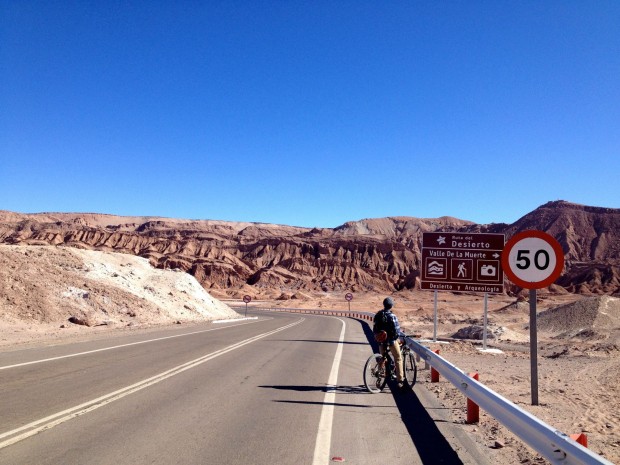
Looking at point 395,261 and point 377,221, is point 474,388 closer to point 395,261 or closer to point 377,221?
point 395,261

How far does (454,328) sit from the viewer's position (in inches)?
1528

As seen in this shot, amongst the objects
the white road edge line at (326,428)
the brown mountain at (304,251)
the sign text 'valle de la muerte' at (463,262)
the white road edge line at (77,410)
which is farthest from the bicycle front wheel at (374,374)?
the brown mountain at (304,251)

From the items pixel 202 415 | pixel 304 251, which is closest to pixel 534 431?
pixel 202 415

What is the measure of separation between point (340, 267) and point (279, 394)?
115518mm

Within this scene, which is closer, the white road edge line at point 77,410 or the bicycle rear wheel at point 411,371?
the white road edge line at point 77,410

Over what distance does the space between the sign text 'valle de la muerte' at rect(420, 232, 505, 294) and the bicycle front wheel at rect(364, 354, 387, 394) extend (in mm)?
10904

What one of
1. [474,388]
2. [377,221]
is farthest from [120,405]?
[377,221]

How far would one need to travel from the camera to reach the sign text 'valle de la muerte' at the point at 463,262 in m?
19.7

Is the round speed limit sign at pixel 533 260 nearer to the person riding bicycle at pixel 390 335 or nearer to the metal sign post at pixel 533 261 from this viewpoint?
the metal sign post at pixel 533 261

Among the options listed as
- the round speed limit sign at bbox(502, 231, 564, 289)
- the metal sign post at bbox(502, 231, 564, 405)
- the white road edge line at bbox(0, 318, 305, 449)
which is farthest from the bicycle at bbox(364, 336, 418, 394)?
the white road edge line at bbox(0, 318, 305, 449)

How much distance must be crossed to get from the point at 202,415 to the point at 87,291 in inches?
1023

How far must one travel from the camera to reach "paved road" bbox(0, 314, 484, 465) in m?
5.57

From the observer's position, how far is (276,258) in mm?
130375

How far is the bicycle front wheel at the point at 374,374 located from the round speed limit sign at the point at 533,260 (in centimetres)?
315
